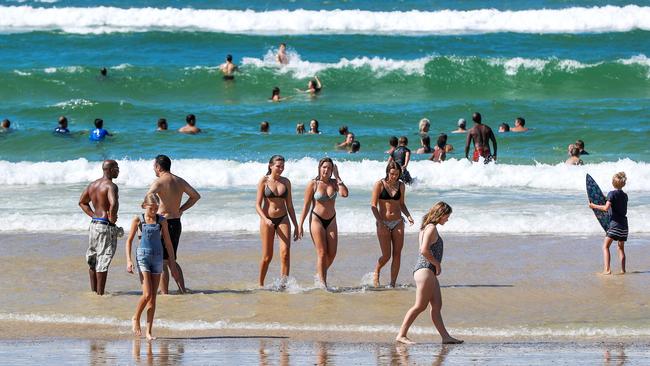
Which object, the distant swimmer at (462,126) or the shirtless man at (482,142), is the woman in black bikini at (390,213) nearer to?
the shirtless man at (482,142)

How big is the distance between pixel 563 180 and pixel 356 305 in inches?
341

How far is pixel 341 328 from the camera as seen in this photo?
9.98 m

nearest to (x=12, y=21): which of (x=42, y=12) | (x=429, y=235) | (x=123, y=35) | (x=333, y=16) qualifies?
(x=42, y=12)

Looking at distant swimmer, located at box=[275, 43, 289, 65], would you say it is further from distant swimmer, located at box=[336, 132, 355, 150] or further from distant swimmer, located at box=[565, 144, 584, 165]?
distant swimmer, located at box=[565, 144, 584, 165]

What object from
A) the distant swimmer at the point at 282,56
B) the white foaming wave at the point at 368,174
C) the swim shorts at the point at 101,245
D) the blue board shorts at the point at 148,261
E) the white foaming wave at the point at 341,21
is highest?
the white foaming wave at the point at 341,21

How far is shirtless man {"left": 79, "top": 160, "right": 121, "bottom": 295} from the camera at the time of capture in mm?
10992

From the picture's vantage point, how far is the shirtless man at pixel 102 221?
36.1 feet

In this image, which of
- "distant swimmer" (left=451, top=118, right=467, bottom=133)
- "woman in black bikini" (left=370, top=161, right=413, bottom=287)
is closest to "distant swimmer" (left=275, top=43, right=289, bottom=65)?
"distant swimmer" (left=451, top=118, right=467, bottom=133)

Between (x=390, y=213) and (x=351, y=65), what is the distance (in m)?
20.7

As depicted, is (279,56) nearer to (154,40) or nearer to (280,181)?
(154,40)

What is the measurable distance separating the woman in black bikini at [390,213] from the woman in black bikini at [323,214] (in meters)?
0.39

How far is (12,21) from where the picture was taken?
41.0 meters

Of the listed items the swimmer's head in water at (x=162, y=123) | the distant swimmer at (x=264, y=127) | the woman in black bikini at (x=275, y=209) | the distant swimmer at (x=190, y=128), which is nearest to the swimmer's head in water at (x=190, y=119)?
the distant swimmer at (x=190, y=128)

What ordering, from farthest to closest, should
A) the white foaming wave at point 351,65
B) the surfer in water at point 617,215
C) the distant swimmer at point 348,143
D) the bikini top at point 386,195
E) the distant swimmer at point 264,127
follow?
the white foaming wave at point 351,65
the distant swimmer at point 264,127
the distant swimmer at point 348,143
the surfer in water at point 617,215
the bikini top at point 386,195
